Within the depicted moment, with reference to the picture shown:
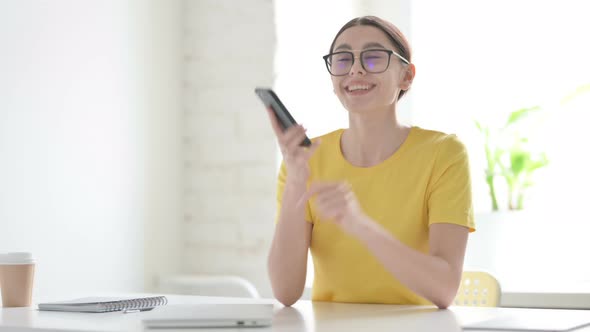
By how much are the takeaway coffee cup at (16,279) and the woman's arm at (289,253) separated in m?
0.48

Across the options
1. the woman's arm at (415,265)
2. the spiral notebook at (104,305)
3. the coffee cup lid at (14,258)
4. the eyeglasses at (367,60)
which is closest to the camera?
the spiral notebook at (104,305)

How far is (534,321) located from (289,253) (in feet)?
2.03

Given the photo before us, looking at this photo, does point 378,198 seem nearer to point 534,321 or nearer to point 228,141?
point 534,321

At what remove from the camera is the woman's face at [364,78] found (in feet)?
6.20

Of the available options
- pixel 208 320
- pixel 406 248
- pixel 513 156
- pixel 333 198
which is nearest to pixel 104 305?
pixel 208 320

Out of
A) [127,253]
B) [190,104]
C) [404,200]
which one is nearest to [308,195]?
[404,200]

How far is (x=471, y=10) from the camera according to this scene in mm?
3199

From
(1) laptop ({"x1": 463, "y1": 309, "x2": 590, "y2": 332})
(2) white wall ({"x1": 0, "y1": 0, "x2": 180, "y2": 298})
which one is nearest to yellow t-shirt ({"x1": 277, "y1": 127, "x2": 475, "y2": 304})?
(1) laptop ({"x1": 463, "y1": 309, "x2": 590, "y2": 332})

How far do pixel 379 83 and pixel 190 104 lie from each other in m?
1.17

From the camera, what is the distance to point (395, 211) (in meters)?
1.85

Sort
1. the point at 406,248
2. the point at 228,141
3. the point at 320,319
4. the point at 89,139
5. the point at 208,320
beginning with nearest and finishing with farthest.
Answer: the point at 208,320 < the point at 320,319 < the point at 406,248 < the point at 89,139 < the point at 228,141

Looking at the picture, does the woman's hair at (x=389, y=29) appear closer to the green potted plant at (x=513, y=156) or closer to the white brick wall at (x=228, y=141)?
the white brick wall at (x=228, y=141)

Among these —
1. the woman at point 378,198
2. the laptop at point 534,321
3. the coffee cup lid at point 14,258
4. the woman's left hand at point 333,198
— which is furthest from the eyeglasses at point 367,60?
the coffee cup lid at point 14,258

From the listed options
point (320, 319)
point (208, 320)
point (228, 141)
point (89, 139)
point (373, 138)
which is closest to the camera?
point (208, 320)
